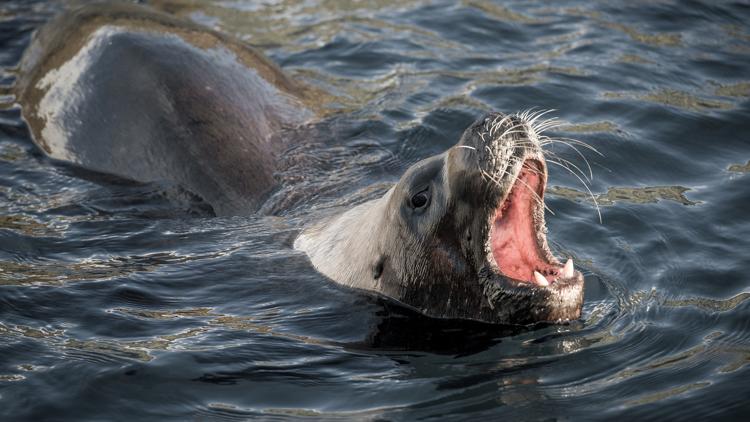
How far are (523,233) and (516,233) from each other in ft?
0.12

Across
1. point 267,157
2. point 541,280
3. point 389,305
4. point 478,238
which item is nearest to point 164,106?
point 267,157

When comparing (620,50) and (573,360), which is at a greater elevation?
(620,50)

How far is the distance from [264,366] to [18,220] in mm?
2553

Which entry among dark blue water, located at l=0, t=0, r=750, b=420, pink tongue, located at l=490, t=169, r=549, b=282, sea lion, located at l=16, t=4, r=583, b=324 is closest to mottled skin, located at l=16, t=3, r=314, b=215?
sea lion, located at l=16, t=4, r=583, b=324

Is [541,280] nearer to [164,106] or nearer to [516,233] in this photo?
[516,233]

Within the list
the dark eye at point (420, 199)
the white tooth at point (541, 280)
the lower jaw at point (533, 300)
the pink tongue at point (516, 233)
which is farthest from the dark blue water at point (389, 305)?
the dark eye at point (420, 199)

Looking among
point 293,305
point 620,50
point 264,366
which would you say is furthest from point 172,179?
point 620,50

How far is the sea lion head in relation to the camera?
5.18 m

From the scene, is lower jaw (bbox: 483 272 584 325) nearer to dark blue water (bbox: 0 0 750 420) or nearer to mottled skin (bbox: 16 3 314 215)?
dark blue water (bbox: 0 0 750 420)

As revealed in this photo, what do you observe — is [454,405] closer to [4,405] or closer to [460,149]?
[460,149]

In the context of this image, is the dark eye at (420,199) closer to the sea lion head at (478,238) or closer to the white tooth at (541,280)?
the sea lion head at (478,238)

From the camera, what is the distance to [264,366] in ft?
17.2

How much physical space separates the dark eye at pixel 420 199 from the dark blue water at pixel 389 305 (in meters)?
0.58

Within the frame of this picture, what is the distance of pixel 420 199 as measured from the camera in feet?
18.2
